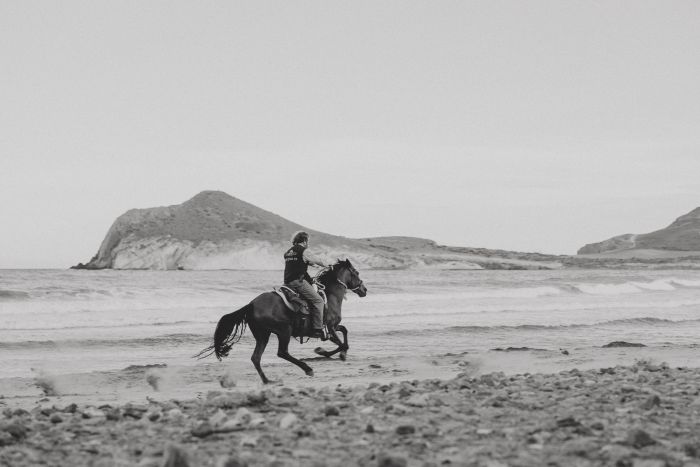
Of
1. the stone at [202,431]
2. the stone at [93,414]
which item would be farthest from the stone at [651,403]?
the stone at [93,414]

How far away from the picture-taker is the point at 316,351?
14.8 m

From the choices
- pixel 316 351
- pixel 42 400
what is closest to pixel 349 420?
pixel 42 400

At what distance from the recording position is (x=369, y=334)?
1950 centimetres

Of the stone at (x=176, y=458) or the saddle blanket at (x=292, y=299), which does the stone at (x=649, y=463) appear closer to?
the stone at (x=176, y=458)

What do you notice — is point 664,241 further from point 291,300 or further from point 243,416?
point 243,416

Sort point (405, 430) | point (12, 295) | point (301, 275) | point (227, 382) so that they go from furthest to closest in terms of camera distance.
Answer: point (12, 295), point (301, 275), point (227, 382), point (405, 430)

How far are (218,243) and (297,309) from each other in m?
82.3

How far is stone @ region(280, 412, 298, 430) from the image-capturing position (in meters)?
6.18

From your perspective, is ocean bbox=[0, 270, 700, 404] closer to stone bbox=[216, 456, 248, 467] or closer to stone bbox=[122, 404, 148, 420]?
stone bbox=[122, 404, 148, 420]

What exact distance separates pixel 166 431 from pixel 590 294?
34.7 meters

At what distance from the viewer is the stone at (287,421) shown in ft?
20.3

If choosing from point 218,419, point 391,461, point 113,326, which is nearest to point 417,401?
→ point 218,419

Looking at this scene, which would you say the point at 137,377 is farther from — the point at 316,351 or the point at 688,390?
the point at 688,390

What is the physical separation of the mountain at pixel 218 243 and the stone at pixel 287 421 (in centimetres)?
8378
